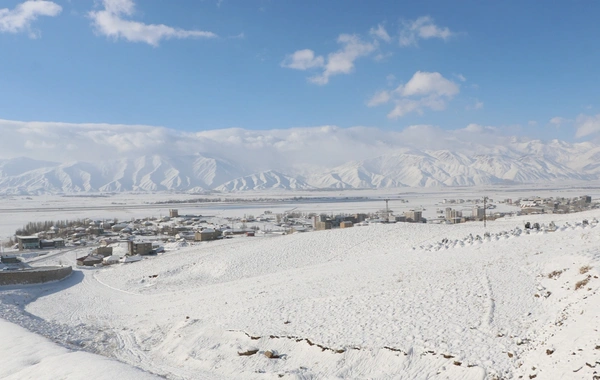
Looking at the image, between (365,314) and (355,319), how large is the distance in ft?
1.49

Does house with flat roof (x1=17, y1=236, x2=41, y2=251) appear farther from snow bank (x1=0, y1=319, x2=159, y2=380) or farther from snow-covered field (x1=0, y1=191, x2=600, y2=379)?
snow bank (x1=0, y1=319, x2=159, y2=380)

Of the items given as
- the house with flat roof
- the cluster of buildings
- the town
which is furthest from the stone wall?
the cluster of buildings

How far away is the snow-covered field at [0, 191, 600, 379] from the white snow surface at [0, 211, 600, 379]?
49 mm

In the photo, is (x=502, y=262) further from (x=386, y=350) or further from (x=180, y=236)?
(x=180, y=236)

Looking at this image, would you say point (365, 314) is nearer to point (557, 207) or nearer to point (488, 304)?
point (488, 304)

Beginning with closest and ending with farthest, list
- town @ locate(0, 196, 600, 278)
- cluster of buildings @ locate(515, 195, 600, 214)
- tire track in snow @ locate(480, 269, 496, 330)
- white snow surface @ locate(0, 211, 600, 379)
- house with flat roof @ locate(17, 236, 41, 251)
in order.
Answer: white snow surface @ locate(0, 211, 600, 379) → tire track in snow @ locate(480, 269, 496, 330) → town @ locate(0, 196, 600, 278) → house with flat roof @ locate(17, 236, 41, 251) → cluster of buildings @ locate(515, 195, 600, 214)

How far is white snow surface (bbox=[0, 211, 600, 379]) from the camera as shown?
9836 millimetres

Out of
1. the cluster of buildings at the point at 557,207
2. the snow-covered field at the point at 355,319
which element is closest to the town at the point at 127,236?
the cluster of buildings at the point at 557,207

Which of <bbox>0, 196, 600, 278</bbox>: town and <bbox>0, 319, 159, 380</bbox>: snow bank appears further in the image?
<bbox>0, 196, 600, 278</bbox>: town

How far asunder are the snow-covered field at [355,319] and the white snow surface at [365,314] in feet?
0.16

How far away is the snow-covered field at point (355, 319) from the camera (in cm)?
988

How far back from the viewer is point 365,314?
44.3ft

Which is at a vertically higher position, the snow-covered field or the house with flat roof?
the snow-covered field

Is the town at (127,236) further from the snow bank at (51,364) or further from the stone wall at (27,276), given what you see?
the snow bank at (51,364)
